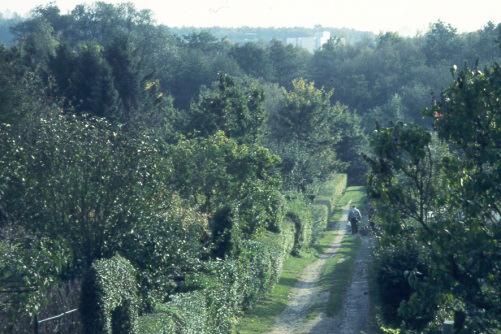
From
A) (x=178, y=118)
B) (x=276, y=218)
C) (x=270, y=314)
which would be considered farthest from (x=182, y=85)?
(x=270, y=314)

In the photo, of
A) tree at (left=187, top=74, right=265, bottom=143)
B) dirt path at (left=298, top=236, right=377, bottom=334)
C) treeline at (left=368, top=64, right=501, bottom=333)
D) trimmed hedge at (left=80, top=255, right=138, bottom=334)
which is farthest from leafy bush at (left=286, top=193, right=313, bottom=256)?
treeline at (left=368, top=64, right=501, bottom=333)

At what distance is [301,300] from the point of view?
2544 centimetres

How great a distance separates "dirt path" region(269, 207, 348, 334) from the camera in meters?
21.9

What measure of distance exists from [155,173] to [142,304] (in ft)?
11.4

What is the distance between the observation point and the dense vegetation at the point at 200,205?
1205 centimetres

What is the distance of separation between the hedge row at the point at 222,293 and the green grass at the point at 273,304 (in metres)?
0.29

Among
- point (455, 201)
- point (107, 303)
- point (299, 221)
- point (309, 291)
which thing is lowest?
Answer: point (309, 291)

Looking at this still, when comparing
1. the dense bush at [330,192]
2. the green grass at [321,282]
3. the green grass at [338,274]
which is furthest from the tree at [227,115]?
the dense bush at [330,192]

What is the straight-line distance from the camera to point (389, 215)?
12.6 meters

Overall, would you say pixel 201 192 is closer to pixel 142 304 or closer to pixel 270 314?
pixel 270 314

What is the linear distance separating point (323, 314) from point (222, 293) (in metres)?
4.71

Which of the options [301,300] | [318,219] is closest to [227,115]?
[318,219]

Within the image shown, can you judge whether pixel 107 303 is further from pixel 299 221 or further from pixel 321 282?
pixel 299 221

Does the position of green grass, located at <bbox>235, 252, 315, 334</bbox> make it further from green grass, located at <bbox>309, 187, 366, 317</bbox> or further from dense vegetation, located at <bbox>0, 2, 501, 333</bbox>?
green grass, located at <bbox>309, 187, 366, 317</bbox>
